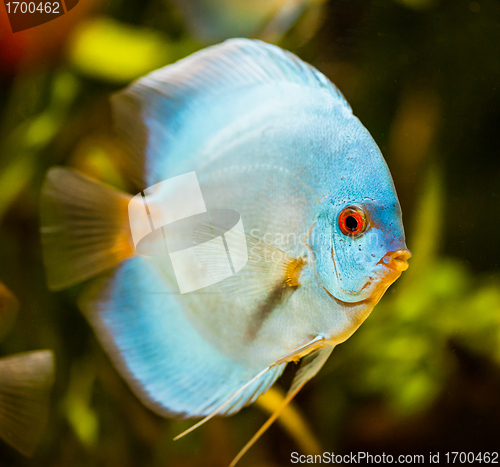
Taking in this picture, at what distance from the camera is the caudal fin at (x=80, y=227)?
2.81ft

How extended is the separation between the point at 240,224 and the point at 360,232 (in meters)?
0.22

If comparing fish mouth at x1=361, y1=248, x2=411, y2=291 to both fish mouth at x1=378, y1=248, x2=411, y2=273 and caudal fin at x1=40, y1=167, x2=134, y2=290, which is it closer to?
fish mouth at x1=378, y1=248, x2=411, y2=273

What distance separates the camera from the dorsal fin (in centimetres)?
74

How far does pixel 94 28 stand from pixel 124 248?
2.18ft

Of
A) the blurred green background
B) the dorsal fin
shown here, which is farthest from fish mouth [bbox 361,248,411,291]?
the blurred green background

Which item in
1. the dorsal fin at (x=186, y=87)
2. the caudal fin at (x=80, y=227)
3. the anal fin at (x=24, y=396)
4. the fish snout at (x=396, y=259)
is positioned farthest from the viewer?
the anal fin at (x=24, y=396)

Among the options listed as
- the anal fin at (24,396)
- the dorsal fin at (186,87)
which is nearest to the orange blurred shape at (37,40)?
the dorsal fin at (186,87)

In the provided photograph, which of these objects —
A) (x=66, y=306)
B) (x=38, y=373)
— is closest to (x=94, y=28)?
(x=66, y=306)

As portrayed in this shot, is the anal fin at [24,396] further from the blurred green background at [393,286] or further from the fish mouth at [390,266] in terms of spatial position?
the fish mouth at [390,266]

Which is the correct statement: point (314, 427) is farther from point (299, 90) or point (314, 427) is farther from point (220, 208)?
point (299, 90)

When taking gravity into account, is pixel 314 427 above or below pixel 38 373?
below

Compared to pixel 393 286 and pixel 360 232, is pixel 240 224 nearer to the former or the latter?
pixel 360 232

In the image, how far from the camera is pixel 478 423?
126cm

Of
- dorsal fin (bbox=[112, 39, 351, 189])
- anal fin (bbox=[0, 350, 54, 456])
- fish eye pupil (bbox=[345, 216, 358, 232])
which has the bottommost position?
anal fin (bbox=[0, 350, 54, 456])
